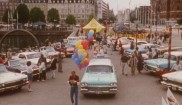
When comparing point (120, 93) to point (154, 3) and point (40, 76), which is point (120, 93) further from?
point (154, 3)

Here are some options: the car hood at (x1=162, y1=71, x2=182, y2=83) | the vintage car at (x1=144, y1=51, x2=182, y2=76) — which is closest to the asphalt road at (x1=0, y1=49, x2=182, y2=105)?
the vintage car at (x1=144, y1=51, x2=182, y2=76)

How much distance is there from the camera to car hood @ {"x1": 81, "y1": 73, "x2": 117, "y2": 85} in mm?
15391

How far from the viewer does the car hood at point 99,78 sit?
15391 millimetres

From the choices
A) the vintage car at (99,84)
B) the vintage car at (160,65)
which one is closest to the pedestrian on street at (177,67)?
the vintage car at (160,65)

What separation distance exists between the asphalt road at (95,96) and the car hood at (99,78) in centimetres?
73

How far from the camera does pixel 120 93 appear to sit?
661 inches

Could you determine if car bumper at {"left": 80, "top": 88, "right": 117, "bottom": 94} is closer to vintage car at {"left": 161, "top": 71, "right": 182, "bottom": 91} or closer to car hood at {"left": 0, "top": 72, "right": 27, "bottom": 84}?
vintage car at {"left": 161, "top": 71, "right": 182, "bottom": 91}

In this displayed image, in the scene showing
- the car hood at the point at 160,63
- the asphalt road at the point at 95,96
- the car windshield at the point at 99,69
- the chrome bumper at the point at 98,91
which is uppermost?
the car windshield at the point at 99,69

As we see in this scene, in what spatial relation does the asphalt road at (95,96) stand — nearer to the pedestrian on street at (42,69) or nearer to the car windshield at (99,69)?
the pedestrian on street at (42,69)

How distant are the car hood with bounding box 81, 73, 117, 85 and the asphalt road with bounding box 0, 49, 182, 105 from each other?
729 millimetres

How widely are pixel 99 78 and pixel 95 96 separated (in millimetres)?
862

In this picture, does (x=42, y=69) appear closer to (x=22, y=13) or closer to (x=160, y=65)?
(x=160, y=65)

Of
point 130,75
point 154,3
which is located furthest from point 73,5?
point 130,75

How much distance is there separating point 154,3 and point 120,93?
140 m
